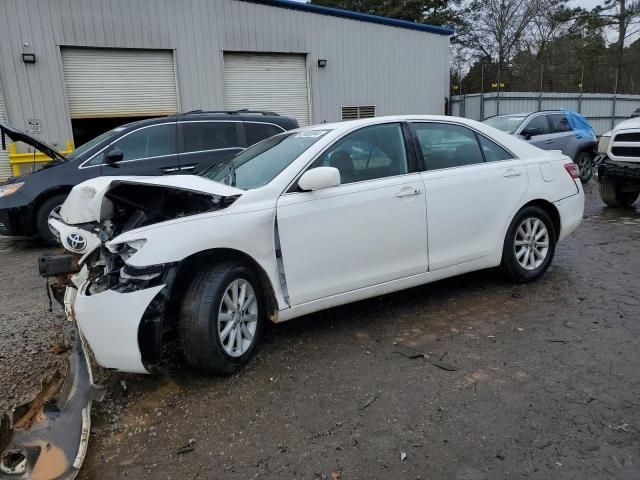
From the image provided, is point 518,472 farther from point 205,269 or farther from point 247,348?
point 205,269

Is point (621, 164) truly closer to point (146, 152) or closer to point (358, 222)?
point (358, 222)

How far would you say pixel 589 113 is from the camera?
80.2 ft

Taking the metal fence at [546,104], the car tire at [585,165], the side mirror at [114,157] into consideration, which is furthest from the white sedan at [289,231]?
the metal fence at [546,104]

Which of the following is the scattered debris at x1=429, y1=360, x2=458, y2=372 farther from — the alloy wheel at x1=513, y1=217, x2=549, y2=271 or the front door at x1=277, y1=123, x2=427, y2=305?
the alloy wheel at x1=513, y1=217, x2=549, y2=271

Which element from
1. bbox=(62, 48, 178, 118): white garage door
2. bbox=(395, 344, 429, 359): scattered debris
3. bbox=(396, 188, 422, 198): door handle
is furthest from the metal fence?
bbox=(395, 344, 429, 359): scattered debris

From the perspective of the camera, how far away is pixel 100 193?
3.14 meters

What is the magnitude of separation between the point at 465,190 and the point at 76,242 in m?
2.94

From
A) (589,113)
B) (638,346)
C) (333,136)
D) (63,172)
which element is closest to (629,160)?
(638,346)

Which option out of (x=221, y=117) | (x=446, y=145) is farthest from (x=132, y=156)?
(x=446, y=145)

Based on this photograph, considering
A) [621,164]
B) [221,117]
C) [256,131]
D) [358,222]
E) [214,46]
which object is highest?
[214,46]

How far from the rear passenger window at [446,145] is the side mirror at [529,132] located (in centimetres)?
711

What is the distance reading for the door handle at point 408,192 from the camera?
12.8 feet

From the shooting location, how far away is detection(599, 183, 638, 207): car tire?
8711 mm

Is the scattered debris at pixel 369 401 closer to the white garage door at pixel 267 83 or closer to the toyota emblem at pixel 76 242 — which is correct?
the toyota emblem at pixel 76 242
